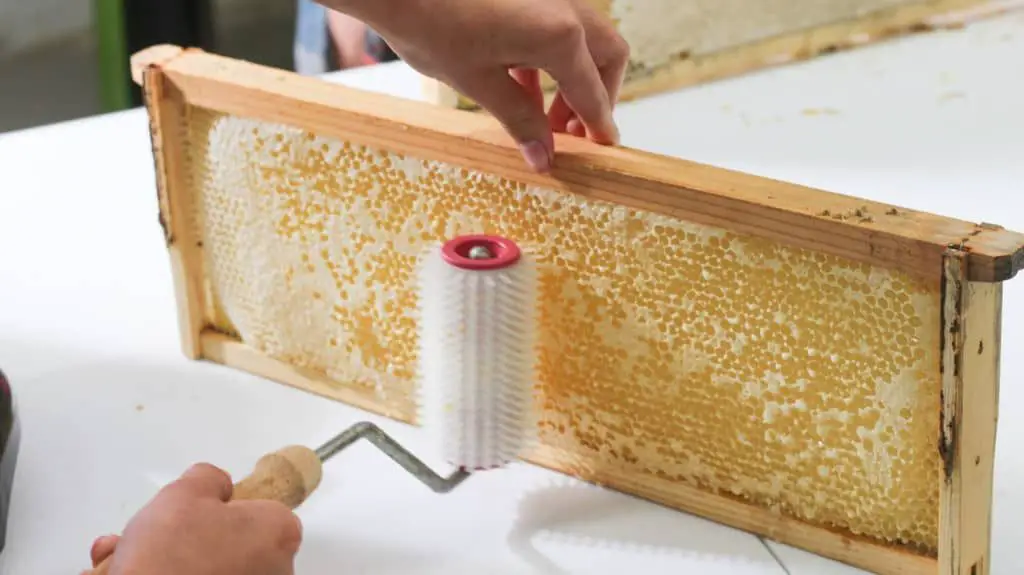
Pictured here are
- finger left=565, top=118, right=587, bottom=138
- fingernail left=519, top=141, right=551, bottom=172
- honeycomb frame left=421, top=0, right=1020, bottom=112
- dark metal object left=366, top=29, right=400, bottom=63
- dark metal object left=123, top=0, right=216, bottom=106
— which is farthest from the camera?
dark metal object left=123, top=0, right=216, bottom=106

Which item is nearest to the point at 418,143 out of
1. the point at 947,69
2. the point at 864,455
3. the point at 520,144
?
the point at 520,144

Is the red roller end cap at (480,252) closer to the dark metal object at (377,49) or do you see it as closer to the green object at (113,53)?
the dark metal object at (377,49)

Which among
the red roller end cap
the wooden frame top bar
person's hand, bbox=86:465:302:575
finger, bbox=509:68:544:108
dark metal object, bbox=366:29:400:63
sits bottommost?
person's hand, bbox=86:465:302:575

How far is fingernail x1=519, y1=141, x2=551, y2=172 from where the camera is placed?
67 cm

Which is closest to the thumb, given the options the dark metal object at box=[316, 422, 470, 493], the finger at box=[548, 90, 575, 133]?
the finger at box=[548, 90, 575, 133]

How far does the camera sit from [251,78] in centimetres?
79

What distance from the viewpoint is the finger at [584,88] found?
0.66 metres

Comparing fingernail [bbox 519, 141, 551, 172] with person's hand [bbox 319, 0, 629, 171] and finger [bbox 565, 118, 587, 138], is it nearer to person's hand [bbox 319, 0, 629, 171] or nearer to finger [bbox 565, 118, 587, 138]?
person's hand [bbox 319, 0, 629, 171]

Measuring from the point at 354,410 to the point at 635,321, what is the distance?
9.6 inches

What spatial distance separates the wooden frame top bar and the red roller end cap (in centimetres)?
4

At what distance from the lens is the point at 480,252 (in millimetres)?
697

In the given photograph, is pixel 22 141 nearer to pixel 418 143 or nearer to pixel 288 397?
pixel 288 397

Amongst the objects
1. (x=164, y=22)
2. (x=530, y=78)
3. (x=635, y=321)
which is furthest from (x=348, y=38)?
(x=635, y=321)

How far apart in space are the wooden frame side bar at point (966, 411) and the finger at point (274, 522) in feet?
1.14
